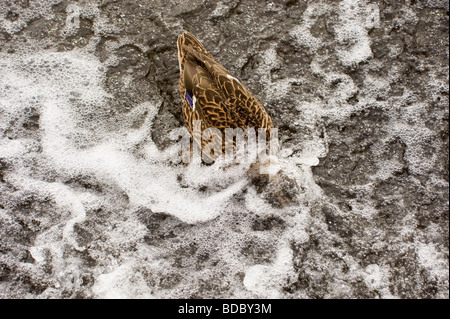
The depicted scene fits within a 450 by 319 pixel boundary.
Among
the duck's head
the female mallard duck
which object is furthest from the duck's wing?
the duck's head

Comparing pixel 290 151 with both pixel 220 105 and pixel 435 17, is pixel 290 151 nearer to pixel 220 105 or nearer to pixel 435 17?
pixel 220 105

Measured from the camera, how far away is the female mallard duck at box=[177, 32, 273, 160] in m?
2.27

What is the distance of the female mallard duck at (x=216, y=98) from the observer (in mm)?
2268

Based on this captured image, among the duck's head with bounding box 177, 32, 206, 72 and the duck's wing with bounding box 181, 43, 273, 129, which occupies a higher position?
the duck's head with bounding box 177, 32, 206, 72

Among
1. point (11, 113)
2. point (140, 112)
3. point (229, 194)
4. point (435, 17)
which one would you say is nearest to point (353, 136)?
point (229, 194)

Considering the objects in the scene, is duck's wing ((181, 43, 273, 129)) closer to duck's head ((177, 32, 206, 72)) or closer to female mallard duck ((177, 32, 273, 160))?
female mallard duck ((177, 32, 273, 160))

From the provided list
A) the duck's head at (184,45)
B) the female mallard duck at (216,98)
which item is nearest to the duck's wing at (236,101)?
the female mallard duck at (216,98)

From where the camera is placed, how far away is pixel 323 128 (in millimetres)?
2697

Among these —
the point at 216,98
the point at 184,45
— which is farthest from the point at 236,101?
the point at 184,45

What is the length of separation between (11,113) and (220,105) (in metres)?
1.56

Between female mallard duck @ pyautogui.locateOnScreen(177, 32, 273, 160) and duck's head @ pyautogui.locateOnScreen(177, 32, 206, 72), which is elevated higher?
duck's head @ pyautogui.locateOnScreen(177, 32, 206, 72)

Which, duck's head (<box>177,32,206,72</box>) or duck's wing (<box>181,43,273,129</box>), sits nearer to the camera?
duck's wing (<box>181,43,273,129</box>)

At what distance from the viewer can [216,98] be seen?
7.46 ft

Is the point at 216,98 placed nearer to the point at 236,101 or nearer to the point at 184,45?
the point at 236,101
